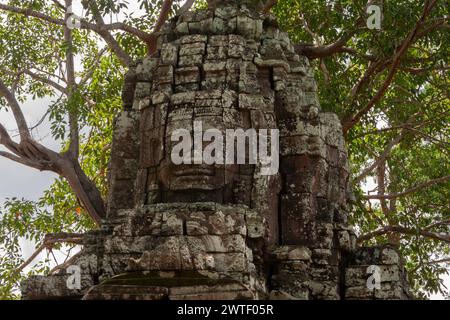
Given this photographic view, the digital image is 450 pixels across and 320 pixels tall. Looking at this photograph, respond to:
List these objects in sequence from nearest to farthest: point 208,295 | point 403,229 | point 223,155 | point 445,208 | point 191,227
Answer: point 208,295 → point 191,227 → point 223,155 → point 403,229 → point 445,208

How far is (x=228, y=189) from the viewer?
27.4 ft

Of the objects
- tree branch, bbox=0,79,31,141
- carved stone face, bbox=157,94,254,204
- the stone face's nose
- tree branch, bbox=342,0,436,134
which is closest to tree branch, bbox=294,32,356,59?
tree branch, bbox=342,0,436,134

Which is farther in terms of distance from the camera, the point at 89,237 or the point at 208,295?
the point at 89,237

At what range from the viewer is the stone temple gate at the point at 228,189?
765 cm

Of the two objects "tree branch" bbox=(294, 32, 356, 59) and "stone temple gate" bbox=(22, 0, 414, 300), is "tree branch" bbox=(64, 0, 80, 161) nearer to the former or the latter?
"stone temple gate" bbox=(22, 0, 414, 300)

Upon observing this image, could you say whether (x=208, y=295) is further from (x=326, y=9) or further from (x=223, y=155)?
(x=326, y=9)

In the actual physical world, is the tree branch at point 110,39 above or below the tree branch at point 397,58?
above

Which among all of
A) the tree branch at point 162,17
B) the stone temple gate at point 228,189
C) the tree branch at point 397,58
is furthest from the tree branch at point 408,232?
the tree branch at point 162,17

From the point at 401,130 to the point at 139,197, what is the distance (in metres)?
7.54

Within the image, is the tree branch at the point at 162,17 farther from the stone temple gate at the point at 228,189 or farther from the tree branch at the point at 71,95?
the stone temple gate at the point at 228,189

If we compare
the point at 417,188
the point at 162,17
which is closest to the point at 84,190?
the point at 162,17

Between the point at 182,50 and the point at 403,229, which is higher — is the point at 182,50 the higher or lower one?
the higher one
